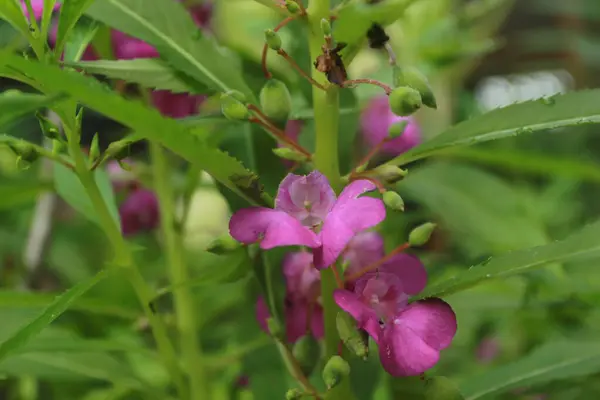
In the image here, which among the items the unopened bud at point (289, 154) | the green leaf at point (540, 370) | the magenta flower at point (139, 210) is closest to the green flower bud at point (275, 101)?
the unopened bud at point (289, 154)

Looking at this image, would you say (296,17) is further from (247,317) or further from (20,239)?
(20,239)

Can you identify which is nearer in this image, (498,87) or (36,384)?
(36,384)

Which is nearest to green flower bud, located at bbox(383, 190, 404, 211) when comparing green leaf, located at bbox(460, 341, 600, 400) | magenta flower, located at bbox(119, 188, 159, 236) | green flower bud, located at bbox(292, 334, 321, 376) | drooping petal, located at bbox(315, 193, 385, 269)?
drooping petal, located at bbox(315, 193, 385, 269)

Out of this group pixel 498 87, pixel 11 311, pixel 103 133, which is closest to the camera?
pixel 11 311

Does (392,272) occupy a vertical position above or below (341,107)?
below

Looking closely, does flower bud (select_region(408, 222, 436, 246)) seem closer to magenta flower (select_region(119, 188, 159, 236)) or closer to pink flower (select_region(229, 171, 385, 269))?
pink flower (select_region(229, 171, 385, 269))

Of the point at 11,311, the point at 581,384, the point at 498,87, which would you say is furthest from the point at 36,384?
the point at 498,87

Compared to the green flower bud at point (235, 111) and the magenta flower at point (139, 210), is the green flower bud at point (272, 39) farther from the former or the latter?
the magenta flower at point (139, 210)
